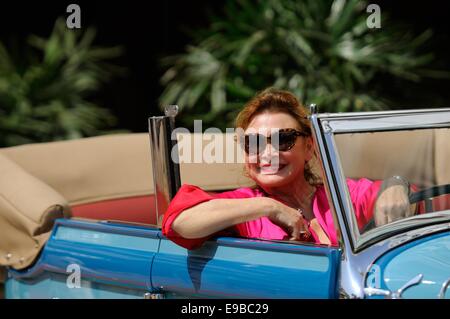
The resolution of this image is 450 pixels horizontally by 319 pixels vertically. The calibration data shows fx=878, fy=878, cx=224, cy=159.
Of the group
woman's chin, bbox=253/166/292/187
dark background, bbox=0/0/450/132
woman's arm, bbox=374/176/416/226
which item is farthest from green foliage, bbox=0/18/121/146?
woman's arm, bbox=374/176/416/226

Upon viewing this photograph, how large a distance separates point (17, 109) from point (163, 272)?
451 cm

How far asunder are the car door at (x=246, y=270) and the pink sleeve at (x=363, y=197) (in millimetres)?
133

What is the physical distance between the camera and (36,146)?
3.94m

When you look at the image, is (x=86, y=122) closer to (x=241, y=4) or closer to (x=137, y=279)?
(x=241, y=4)

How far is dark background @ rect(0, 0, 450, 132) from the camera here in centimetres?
787

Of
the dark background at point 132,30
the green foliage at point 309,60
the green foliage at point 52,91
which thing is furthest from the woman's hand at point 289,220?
the dark background at point 132,30

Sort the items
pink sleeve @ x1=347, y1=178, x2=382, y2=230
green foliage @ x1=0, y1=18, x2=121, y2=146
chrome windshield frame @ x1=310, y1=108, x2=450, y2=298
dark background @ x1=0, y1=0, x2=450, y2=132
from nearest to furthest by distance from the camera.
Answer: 1. chrome windshield frame @ x1=310, y1=108, x2=450, y2=298
2. pink sleeve @ x1=347, y1=178, x2=382, y2=230
3. green foliage @ x1=0, y1=18, x2=121, y2=146
4. dark background @ x1=0, y1=0, x2=450, y2=132

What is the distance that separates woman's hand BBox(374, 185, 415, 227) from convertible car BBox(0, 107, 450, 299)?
0.02 meters

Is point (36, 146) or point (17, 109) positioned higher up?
point (17, 109)

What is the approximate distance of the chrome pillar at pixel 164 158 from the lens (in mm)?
2734

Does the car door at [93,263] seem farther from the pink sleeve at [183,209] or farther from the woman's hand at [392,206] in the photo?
the woman's hand at [392,206]

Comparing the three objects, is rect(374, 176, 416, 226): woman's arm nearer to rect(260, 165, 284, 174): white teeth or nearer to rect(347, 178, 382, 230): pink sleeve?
rect(347, 178, 382, 230): pink sleeve

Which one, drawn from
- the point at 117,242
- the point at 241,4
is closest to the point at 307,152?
the point at 117,242

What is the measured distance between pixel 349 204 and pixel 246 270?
33 cm
